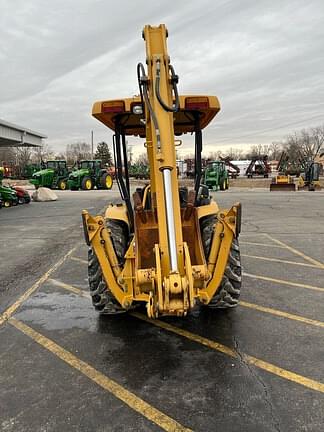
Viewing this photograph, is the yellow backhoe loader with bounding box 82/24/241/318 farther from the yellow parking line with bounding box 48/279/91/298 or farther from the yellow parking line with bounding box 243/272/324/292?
the yellow parking line with bounding box 243/272/324/292

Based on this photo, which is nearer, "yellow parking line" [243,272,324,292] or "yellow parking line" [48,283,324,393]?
"yellow parking line" [48,283,324,393]

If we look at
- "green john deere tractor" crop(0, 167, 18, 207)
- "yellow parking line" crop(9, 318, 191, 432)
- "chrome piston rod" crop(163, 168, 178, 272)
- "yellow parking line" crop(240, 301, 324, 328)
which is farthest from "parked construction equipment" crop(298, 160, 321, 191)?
"yellow parking line" crop(9, 318, 191, 432)

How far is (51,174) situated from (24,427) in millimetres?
32526

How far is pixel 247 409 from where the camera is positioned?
117 inches

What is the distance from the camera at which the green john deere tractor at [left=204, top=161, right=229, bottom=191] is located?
31.7m

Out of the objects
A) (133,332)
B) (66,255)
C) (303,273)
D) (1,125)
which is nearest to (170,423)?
(133,332)

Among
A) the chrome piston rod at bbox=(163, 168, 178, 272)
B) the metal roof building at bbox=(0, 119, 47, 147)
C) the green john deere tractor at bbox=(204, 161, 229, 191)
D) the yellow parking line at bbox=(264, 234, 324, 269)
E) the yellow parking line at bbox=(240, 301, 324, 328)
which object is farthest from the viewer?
the green john deere tractor at bbox=(204, 161, 229, 191)

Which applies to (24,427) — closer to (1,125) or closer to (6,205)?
(6,205)

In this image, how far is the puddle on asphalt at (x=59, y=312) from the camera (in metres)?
4.68

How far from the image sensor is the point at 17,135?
28.7 metres

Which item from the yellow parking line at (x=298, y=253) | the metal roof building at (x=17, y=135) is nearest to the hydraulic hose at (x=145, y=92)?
the yellow parking line at (x=298, y=253)

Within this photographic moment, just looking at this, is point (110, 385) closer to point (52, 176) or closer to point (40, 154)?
point (52, 176)

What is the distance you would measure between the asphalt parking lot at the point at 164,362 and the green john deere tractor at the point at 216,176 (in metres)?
25.4

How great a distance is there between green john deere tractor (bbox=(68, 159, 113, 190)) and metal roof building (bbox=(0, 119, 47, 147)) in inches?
171
